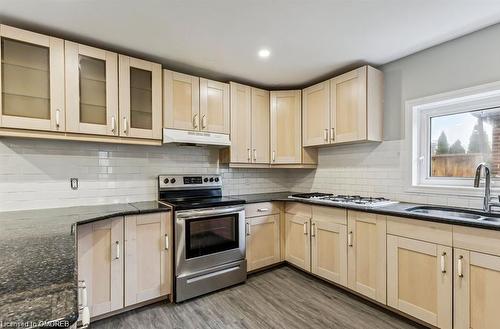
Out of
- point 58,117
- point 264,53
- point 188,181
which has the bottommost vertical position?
point 188,181

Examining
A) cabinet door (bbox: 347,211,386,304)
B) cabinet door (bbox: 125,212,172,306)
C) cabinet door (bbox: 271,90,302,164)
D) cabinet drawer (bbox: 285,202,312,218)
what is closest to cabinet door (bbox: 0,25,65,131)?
cabinet door (bbox: 125,212,172,306)

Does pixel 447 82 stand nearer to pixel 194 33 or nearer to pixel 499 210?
pixel 499 210

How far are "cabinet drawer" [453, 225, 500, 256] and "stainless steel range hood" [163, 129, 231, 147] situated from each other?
219cm

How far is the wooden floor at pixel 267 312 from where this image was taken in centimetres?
206

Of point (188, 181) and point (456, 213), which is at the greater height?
point (188, 181)

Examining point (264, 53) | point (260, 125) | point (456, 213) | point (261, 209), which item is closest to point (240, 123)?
point (260, 125)

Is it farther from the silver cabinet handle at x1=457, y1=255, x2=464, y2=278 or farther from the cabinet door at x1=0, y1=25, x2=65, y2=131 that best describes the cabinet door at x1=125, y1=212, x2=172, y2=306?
the silver cabinet handle at x1=457, y1=255, x2=464, y2=278

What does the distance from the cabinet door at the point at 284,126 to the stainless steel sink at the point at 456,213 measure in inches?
59.2

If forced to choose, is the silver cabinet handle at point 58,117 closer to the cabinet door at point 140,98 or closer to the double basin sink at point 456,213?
the cabinet door at point 140,98

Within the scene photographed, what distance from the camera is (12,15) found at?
1870mm

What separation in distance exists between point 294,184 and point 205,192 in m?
1.43

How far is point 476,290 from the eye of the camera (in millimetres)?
1671

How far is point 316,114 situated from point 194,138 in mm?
1492

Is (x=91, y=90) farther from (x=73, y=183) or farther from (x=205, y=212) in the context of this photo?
(x=205, y=212)
